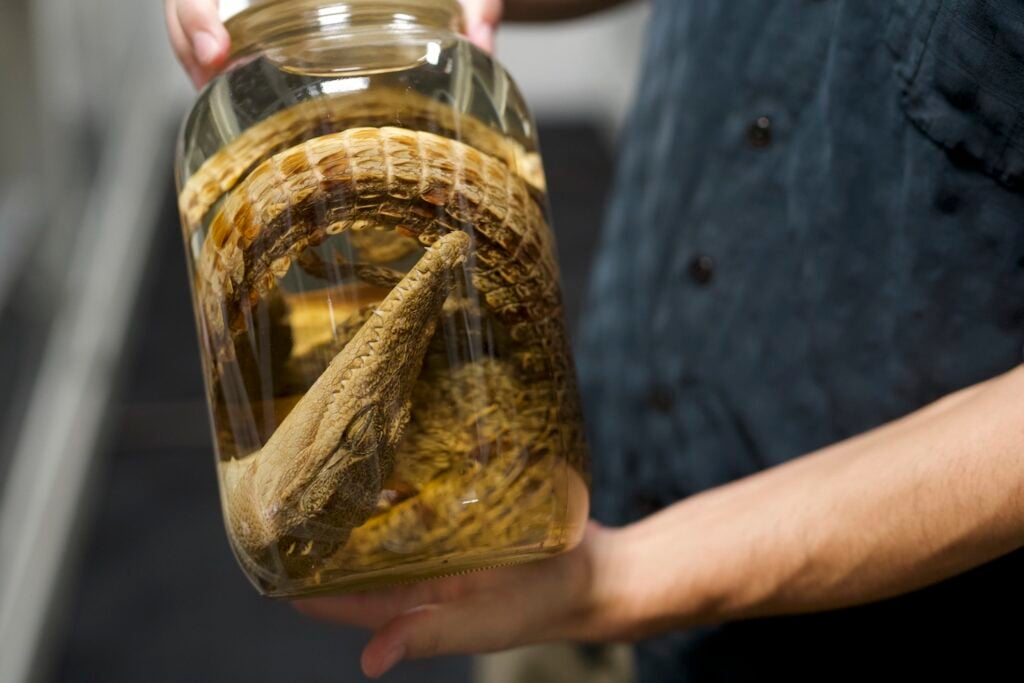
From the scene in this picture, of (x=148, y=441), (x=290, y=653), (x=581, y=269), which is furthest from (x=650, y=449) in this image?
(x=581, y=269)

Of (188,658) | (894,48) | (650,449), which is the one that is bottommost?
(188,658)

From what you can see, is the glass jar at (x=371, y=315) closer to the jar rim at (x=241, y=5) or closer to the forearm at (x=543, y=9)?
the jar rim at (x=241, y=5)

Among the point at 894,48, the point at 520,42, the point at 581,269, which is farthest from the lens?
the point at 520,42

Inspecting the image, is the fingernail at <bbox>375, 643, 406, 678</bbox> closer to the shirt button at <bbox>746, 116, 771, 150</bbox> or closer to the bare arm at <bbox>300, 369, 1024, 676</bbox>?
the bare arm at <bbox>300, 369, 1024, 676</bbox>

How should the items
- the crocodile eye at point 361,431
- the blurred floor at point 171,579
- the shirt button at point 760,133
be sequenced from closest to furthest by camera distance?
the crocodile eye at point 361,431 → the shirt button at point 760,133 → the blurred floor at point 171,579

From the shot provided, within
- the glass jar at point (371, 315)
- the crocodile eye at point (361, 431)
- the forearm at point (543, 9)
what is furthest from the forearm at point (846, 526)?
the forearm at point (543, 9)

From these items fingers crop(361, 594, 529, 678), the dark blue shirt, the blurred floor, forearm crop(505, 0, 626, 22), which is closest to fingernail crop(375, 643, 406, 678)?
fingers crop(361, 594, 529, 678)

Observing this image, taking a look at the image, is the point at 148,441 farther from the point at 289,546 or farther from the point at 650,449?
the point at 289,546
